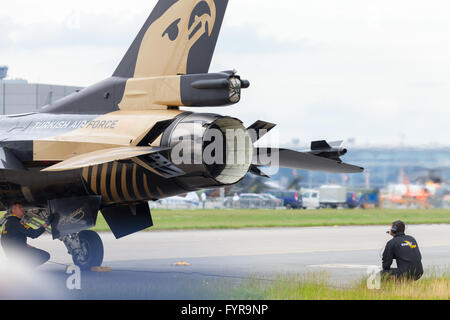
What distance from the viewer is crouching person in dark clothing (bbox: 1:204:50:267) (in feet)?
43.9

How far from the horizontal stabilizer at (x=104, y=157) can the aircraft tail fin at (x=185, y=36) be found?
7.50 ft

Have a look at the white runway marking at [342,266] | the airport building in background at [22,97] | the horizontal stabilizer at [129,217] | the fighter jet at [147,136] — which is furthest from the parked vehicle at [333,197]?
the horizontal stabilizer at [129,217]

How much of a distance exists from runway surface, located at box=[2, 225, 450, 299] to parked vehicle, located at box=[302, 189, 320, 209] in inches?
1338

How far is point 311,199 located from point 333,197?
259 cm

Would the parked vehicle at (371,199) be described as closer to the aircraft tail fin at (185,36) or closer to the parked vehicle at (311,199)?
the parked vehicle at (311,199)

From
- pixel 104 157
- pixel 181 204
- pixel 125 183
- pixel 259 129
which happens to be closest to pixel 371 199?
pixel 181 204

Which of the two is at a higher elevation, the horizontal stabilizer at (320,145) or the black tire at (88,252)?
the horizontal stabilizer at (320,145)

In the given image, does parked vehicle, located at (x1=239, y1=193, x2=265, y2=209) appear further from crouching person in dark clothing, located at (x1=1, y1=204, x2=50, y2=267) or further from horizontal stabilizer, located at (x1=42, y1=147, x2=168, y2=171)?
horizontal stabilizer, located at (x1=42, y1=147, x2=168, y2=171)

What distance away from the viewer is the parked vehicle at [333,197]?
2401 inches

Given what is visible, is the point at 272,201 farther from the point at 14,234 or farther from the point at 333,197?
the point at 14,234

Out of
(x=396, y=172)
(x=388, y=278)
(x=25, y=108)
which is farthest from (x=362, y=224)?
(x=25, y=108)
